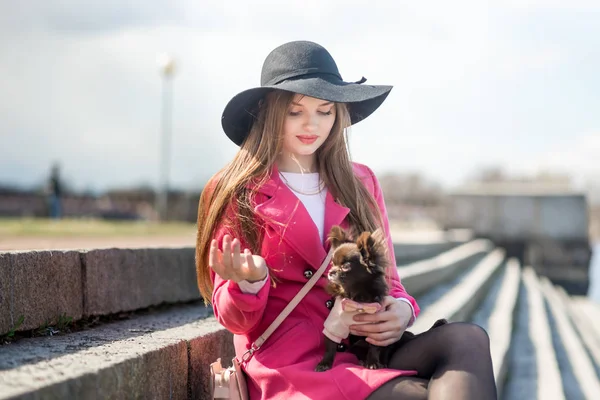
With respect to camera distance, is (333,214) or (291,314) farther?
(333,214)

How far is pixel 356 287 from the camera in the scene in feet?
7.18

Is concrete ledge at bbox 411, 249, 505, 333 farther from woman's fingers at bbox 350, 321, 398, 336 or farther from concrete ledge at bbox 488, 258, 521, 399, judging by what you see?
woman's fingers at bbox 350, 321, 398, 336

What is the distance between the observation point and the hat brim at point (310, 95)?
2.46 metres

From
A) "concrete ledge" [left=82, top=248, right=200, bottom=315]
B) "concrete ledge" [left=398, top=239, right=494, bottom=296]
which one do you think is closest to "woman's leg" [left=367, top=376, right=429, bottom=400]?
"concrete ledge" [left=82, top=248, right=200, bottom=315]

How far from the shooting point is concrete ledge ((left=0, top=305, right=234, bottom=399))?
6.06 ft

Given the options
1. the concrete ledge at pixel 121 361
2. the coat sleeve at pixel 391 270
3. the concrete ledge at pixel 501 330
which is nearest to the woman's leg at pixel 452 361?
the coat sleeve at pixel 391 270

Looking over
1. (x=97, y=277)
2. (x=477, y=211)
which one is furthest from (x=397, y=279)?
(x=477, y=211)

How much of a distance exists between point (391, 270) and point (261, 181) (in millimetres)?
723

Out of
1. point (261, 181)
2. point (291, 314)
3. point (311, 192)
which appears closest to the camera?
point (291, 314)

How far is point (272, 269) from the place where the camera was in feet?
8.10

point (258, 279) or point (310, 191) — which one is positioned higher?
point (310, 191)

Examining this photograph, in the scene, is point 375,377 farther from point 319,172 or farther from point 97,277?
point 97,277

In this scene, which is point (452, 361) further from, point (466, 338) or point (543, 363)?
point (543, 363)

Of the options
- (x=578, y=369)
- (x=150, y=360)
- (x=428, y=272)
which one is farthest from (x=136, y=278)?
(x=578, y=369)
